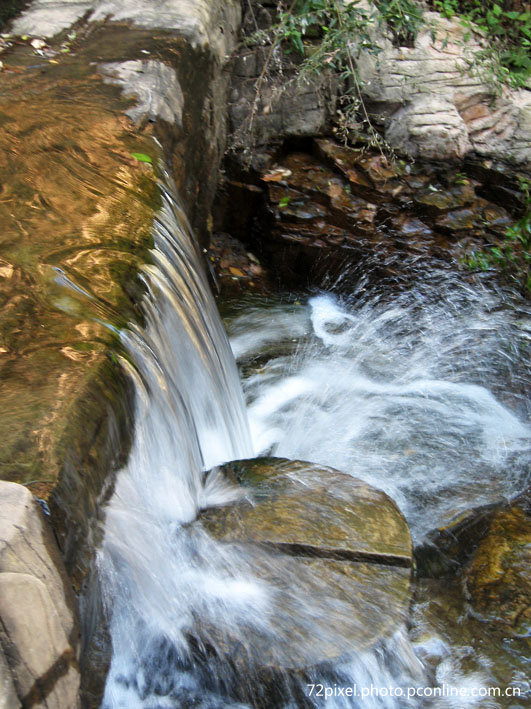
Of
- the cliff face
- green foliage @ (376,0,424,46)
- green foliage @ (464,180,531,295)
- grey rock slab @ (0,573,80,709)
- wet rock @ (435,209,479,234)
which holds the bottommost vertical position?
green foliage @ (464,180,531,295)

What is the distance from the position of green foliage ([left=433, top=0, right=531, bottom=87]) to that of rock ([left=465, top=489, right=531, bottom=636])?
4568 millimetres

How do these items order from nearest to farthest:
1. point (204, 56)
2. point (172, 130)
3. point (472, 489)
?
point (472, 489)
point (172, 130)
point (204, 56)

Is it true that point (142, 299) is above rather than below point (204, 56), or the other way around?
below

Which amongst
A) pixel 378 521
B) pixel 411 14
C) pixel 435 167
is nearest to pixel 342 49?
pixel 411 14

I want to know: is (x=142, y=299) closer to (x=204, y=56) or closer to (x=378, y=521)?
(x=378, y=521)

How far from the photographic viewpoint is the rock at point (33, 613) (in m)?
1.43

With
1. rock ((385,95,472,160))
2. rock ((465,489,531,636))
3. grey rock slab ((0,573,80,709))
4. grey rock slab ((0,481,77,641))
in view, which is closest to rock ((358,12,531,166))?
rock ((385,95,472,160))

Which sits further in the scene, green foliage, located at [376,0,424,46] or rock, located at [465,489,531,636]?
green foliage, located at [376,0,424,46]

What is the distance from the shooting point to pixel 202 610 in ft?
7.76

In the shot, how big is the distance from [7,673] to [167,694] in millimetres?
1009

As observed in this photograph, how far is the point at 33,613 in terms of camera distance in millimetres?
1480

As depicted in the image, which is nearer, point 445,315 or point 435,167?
point 445,315

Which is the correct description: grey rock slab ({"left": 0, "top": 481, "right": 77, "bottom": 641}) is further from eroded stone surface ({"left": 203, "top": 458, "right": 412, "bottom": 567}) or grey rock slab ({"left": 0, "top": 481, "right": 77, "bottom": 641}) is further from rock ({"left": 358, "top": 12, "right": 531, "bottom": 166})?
rock ({"left": 358, "top": 12, "right": 531, "bottom": 166})

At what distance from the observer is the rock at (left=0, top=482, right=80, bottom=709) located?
143cm
